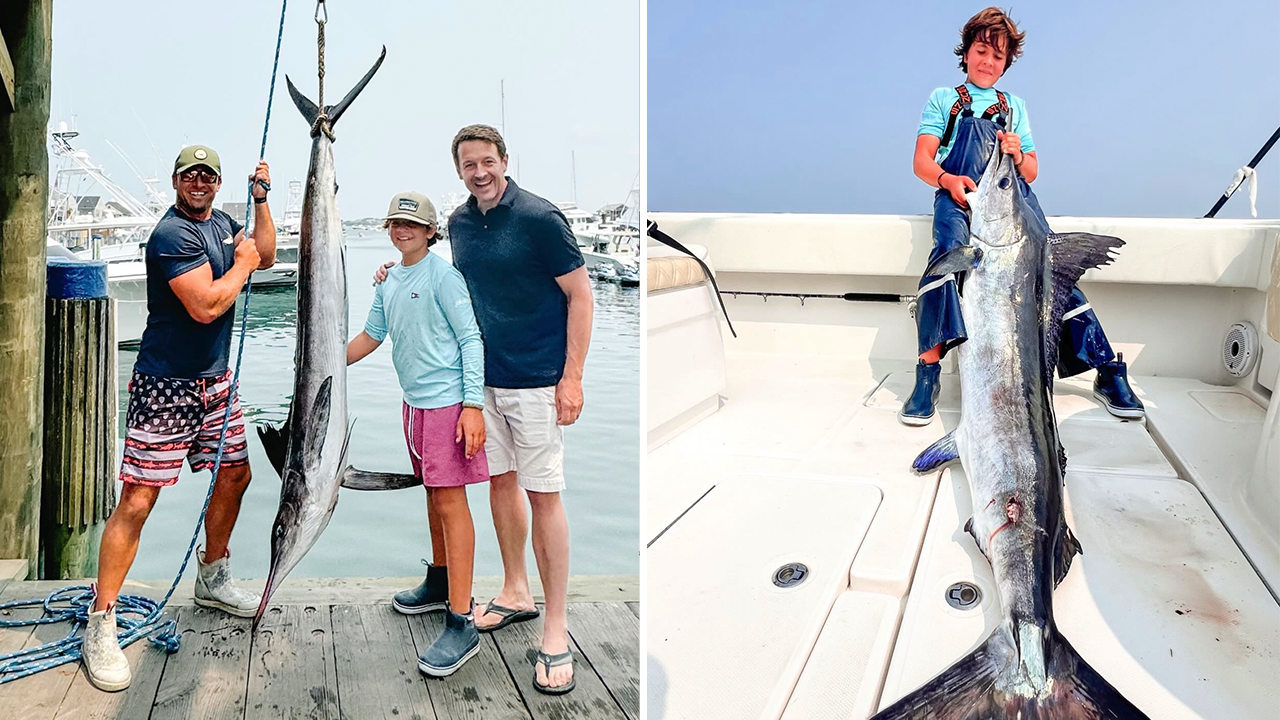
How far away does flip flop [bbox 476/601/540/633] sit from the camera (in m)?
2.56

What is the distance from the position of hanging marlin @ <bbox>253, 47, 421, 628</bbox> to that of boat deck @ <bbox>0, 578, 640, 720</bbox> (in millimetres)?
218

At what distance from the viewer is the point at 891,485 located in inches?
94.5

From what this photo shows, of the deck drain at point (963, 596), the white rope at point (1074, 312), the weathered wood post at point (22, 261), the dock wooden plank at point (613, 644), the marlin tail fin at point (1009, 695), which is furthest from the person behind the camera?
the white rope at point (1074, 312)

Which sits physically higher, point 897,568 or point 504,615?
point 897,568

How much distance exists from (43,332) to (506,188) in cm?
154

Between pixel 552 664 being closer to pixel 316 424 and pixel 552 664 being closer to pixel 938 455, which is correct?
pixel 316 424

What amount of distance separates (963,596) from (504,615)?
4.33 feet

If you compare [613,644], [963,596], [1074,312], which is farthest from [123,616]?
[1074,312]

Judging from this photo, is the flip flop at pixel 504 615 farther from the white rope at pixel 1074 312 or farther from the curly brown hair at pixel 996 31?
the curly brown hair at pixel 996 31

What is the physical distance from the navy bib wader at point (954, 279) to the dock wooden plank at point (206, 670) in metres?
2.13

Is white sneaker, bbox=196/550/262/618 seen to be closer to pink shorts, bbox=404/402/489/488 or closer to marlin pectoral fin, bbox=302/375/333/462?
marlin pectoral fin, bbox=302/375/333/462

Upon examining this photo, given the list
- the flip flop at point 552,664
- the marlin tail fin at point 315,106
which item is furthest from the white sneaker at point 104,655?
the marlin tail fin at point 315,106

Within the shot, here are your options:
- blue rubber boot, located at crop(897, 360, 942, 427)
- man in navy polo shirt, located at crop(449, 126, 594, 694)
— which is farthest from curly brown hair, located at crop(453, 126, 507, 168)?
blue rubber boot, located at crop(897, 360, 942, 427)

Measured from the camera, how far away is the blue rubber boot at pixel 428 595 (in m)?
→ 2.62
